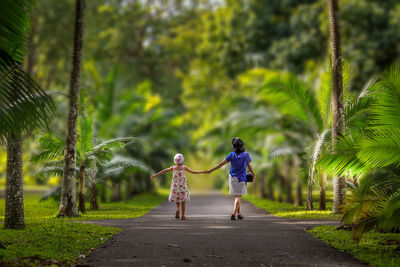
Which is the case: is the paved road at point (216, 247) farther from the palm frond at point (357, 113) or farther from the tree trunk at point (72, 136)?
the palm frond at point (357, 113)

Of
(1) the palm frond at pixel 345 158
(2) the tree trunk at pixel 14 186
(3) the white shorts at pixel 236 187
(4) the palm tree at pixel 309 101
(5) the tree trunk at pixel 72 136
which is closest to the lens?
(1) the palm frond at pixel 345 158

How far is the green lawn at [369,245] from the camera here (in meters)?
A: 6.72

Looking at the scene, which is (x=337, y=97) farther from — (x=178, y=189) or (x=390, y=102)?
(x=390, y=102)

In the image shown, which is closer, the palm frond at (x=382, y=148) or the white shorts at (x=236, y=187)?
the palm frond at (x=382, y=148)

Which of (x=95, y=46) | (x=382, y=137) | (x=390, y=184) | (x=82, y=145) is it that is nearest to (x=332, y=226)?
(x=390, y=184)

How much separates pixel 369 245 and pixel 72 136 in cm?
821

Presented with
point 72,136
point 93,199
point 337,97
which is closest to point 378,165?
point 337,97

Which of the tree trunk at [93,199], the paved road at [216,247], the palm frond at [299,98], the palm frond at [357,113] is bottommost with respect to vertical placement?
the paved road at [216,247]

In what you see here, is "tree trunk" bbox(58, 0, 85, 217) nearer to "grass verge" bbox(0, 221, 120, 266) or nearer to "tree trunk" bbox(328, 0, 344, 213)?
"grass verge" bbox(0, 221, 120, 266)

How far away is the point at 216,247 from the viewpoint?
7652 mm

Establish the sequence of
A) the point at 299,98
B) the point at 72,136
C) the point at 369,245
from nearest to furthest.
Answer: the point at 369,245 < the point at 72,136 < the point at 299,98

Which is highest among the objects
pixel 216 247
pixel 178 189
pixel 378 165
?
pixel 378 165

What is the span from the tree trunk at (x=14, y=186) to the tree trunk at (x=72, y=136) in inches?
128

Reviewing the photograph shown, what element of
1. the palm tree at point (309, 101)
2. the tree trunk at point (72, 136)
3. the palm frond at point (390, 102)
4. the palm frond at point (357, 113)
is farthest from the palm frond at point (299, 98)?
the palm frond at point (390, 102)
